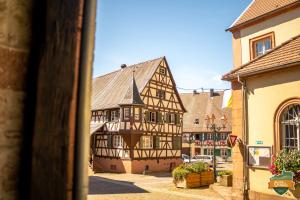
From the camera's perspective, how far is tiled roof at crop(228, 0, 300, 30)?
12.7 meters

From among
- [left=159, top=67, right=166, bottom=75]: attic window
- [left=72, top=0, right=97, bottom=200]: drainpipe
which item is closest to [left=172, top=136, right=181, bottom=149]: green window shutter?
[left=159, top=67, right=166, bottom=75]: attic window

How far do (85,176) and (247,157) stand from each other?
11034 mm

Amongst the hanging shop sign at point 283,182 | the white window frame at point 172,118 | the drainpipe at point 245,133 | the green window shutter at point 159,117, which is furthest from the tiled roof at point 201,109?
the hanging shop sign at point 283,182

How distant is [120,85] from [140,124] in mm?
5953

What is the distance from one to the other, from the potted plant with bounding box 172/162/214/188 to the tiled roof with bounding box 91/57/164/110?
9.32 meters

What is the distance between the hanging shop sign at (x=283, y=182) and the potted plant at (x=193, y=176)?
28.7 feet

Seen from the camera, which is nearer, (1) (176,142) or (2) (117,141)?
(2) (117,141)

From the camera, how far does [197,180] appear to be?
1806cm

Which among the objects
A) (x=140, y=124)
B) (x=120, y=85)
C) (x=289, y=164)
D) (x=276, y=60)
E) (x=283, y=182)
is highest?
(x=120, y=85)

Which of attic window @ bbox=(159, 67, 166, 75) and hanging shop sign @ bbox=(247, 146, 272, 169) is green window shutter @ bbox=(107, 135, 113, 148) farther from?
hanging shop sign @ bbox=(247, 146, 272, 169)

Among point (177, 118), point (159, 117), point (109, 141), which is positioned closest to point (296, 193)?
point (159, 117)

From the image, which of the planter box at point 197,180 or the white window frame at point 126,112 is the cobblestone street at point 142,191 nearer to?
the planter box at point 197,180

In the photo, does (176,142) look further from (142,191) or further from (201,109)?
(201,109)

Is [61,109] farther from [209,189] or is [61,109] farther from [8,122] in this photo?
[209,189]
